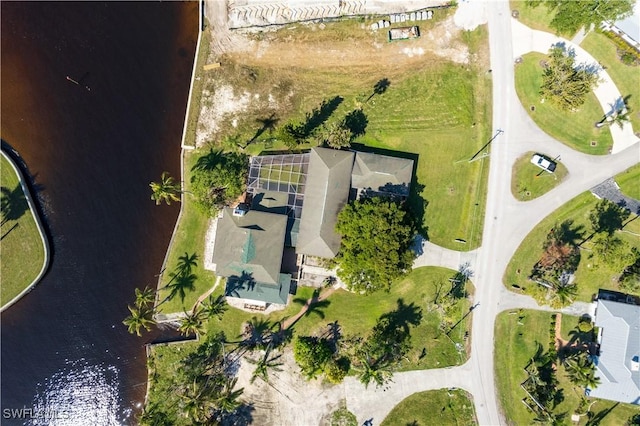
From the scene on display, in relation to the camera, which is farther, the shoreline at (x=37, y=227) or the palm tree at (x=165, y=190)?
the shoreline at (x=37, y=227)

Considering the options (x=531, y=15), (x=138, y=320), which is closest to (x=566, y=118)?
(x=531, y=15)

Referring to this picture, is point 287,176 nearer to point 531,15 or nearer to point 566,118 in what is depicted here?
point 566,118

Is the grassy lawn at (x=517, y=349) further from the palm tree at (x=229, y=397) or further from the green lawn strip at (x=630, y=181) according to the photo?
the palm tree at (x=229, y=397)

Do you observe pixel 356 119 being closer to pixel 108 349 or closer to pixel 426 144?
pixel 426 144

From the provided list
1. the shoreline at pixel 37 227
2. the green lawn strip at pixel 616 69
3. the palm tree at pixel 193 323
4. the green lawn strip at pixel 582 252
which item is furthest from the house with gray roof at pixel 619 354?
the shoreline at pixel 37 227

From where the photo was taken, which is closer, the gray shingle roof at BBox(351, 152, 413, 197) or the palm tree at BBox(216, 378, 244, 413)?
the palm tree at BBox(216, 378, 244, 413)

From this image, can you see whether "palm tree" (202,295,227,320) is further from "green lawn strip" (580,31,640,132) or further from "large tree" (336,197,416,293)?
"green lawn strip" (580,31,640,132)

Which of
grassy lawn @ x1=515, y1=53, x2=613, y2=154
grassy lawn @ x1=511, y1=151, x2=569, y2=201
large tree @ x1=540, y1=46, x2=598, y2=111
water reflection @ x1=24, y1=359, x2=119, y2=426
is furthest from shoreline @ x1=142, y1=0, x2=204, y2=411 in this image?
large tree @ x1=540, y1=46, x2=598, y2=111
